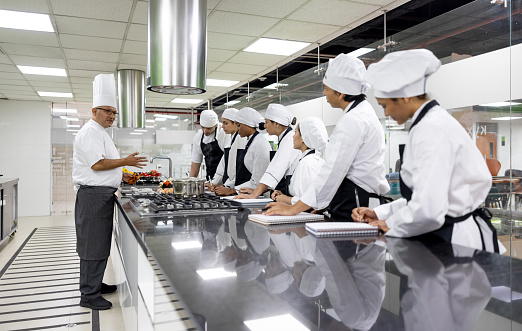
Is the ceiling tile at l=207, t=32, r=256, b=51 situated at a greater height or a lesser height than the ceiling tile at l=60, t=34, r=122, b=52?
greater

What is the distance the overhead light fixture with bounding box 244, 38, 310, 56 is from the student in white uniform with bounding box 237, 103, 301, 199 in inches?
83.2

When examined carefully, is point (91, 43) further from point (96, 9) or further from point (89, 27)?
point (96, 9)

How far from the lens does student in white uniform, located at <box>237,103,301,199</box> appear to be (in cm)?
268

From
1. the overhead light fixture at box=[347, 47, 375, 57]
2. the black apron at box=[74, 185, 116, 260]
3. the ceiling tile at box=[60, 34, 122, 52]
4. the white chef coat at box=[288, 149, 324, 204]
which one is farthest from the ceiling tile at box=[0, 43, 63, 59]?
the white chef coat at box=[288, 149, 324, 204]

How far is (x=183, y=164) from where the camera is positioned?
9.38 metres

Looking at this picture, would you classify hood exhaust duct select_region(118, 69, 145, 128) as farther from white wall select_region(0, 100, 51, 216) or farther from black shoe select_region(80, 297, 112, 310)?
white wall select_region(0, 100, 51, 216)

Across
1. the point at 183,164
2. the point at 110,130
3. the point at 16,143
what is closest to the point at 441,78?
the point at 110,130

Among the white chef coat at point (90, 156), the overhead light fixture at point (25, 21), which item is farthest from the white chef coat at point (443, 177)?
the overhead light fixture at point (25, 21)

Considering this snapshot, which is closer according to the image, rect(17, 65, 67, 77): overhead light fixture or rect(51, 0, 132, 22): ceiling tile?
rect(51, 0, 132, 22): ceiling tile

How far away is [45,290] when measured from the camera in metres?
3.83

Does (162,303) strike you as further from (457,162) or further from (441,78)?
(441,78)

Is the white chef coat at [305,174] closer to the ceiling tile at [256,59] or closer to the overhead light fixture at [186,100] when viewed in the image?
the ceiling tile at [256,59]

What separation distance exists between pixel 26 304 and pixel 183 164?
238 inches

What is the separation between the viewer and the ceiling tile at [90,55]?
17.0 ft
